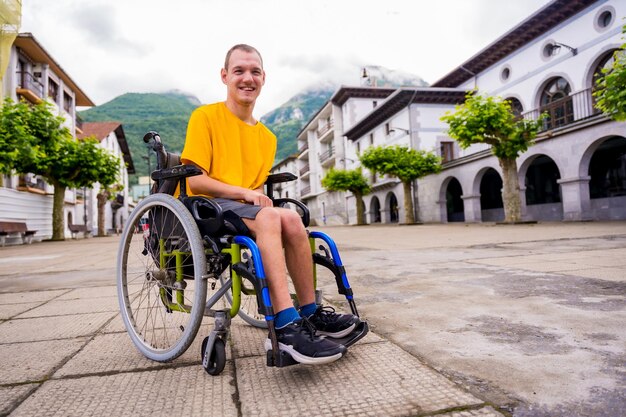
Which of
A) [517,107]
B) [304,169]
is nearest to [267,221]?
[517,107]

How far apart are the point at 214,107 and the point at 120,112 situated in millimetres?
108596

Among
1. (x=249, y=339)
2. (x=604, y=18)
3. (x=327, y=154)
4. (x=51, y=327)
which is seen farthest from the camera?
(x=327, y=154)

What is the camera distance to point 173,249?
1922 millimetres

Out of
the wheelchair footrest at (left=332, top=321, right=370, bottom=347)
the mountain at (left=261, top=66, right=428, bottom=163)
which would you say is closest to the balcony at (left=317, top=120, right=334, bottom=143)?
the mountain at (left=261, top=66, right=428, bottom=163)

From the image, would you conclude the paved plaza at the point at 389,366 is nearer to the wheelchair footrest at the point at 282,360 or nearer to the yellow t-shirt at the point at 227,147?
the wheelchair footrest at the point at 282,360

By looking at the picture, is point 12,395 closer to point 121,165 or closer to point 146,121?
point 121,165

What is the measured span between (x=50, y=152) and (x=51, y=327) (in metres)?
19.0

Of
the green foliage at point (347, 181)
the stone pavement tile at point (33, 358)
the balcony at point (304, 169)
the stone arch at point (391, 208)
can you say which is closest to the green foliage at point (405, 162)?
the green foliage at point (347, 181)

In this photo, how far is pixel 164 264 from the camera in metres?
1.96

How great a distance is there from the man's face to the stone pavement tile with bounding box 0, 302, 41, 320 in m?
2.31

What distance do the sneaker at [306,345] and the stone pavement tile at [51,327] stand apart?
1.40 metres

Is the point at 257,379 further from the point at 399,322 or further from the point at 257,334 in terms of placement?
the point at 399,322

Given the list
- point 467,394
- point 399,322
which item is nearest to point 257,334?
point 399,322

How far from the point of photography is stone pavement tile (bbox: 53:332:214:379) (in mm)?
1651
